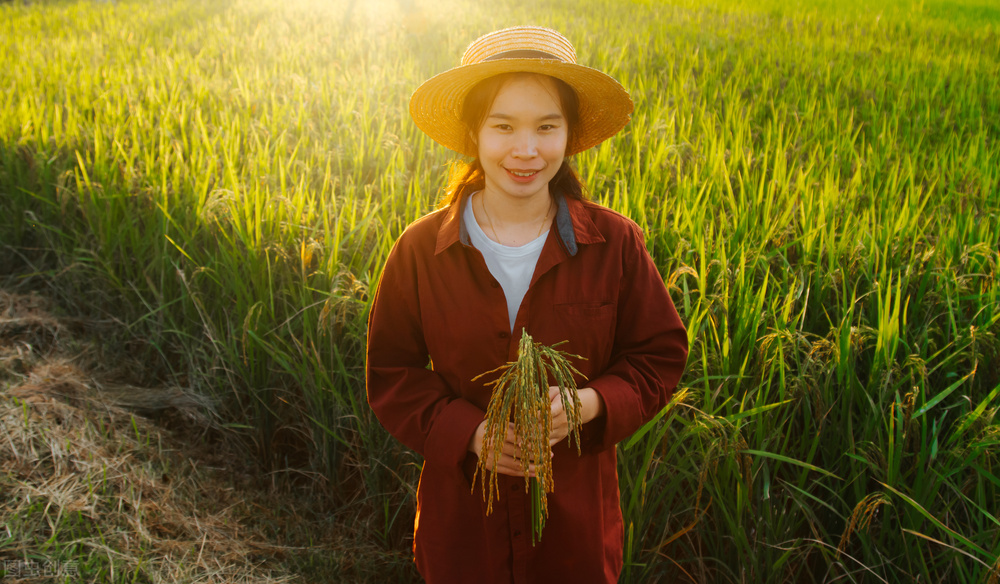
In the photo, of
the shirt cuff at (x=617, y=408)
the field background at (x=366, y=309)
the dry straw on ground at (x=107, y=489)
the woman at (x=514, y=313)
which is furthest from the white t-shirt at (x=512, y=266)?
the dry straw on ground at (x=107, y=489)

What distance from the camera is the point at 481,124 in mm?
1082

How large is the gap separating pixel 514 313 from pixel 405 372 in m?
0.22

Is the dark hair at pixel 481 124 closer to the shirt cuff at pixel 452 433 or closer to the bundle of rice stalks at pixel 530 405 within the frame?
the shirt cuff at pixel 452 433

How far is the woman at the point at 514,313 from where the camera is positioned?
1.03 metres

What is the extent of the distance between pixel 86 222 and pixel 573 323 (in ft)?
8.51

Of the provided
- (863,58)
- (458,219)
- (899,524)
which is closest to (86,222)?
(458,219)

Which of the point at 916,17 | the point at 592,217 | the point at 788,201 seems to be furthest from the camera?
the point at 916,17

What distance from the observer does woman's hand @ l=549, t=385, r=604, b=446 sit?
957 mm

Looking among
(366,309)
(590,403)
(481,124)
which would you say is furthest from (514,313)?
(366,309)

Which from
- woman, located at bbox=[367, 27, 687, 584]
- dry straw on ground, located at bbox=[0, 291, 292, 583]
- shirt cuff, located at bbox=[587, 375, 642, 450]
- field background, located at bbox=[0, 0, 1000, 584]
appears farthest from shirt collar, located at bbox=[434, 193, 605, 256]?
dry straw on ground, located at bbox=[0, 291, 292, 583]

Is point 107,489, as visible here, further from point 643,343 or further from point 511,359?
point 643,343

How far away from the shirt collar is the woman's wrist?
0.78 feet

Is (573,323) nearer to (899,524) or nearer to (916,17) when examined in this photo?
(899,524)

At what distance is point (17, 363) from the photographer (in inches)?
85.7
